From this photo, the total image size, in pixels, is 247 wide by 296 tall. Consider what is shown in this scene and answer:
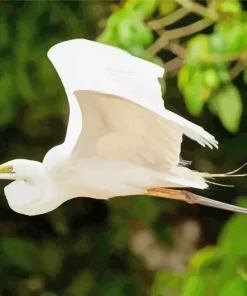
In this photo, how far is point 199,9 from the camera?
2.43 ft

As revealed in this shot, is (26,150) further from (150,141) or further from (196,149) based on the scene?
(150,141)

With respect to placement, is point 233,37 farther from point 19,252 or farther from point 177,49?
point 19,252

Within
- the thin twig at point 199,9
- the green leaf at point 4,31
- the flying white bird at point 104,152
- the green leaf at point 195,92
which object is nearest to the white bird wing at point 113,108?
the flying white bird at point 104,152

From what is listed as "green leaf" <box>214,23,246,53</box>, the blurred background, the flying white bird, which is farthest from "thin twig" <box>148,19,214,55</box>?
the flying white bird

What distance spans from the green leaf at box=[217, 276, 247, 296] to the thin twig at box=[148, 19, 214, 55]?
0.30m

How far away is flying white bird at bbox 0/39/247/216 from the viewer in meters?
0.52

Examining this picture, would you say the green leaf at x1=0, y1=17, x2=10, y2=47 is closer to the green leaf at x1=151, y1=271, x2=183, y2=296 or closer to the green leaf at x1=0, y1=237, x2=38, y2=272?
the green leaf at x1=0, y1=237, x2=38, y2=272

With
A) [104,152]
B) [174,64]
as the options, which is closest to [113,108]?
[104,152]

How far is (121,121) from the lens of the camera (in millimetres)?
537

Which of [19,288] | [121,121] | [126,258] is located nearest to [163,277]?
[126,258]

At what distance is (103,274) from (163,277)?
129mm

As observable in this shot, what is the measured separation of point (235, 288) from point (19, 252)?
369mm

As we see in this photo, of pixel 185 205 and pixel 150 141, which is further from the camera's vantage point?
pixel 185 205

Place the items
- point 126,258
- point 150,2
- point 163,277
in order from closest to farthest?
point 150,2
point 163,277
point 126,258
